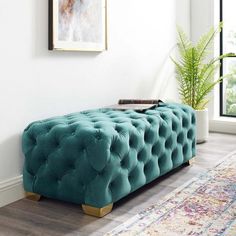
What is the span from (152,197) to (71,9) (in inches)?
59.9

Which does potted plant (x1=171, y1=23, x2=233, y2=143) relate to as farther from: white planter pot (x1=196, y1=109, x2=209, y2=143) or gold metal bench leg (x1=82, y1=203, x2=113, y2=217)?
gold metal bench leg (x1=82, y1=203, x2=113, y2=217)

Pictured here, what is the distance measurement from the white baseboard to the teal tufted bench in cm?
6

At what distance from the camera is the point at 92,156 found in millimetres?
2621

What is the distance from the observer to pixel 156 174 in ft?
10.6

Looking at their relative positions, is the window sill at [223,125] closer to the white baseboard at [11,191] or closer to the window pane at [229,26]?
the window pane at [229,26]

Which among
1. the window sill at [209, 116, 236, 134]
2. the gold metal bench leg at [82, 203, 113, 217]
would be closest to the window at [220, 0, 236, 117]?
the window sill at [209, 116, 236, 134]

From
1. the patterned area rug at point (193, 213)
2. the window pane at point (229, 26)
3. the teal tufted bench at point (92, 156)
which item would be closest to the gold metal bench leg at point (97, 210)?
the teal tufted bench at point (92, 156)

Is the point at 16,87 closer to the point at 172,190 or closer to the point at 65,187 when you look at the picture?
Result: the point at 65,187

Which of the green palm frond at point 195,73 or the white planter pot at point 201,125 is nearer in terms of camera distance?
the green palm frond at point 195,73

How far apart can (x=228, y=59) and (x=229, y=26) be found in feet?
1.32

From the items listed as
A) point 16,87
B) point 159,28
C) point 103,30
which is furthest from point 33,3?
point 159,28

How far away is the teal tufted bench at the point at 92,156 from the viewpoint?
8.70ft

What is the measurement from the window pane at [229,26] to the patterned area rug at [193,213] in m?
Answer: 2.50

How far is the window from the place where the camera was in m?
5.45
